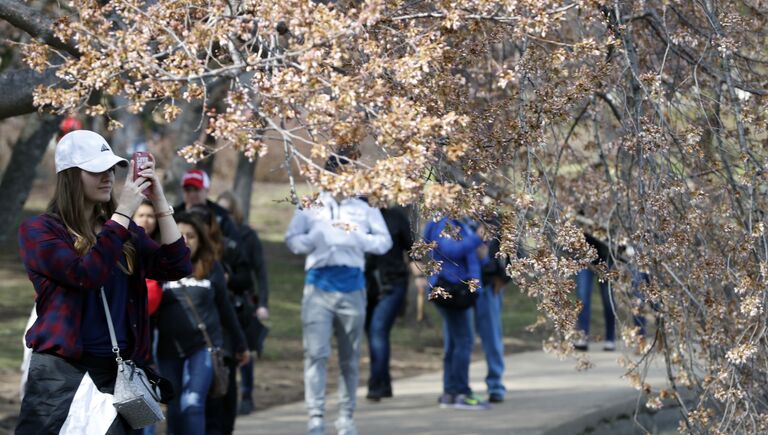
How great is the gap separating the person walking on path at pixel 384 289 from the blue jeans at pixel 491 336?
693 millimetres

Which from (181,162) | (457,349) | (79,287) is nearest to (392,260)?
(457,349)

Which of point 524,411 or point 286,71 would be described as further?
point 524,411

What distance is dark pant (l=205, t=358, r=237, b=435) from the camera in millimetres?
7879

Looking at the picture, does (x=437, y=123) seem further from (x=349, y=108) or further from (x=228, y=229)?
(x=228, y=229)

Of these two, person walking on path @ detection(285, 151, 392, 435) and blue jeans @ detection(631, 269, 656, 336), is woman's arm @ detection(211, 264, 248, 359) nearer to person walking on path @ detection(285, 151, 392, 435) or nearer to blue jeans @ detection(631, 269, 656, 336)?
person walking on path @ detection(285, 151, 392, 435)

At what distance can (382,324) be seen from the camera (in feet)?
34.4

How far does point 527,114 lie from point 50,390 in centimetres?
207

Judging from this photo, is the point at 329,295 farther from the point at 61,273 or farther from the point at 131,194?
the point at 61,273

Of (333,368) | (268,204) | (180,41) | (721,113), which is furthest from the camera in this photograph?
(268,204)

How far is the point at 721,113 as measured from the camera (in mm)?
6445

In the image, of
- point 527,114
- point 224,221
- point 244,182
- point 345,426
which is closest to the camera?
point 527,114

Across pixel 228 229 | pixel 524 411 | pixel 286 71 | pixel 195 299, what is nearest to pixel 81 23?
pixel 286 71

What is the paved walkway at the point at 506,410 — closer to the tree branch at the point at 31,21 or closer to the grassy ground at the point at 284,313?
the grassy ground at the point at 284,313

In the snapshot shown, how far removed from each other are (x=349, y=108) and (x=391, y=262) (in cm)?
621
